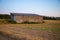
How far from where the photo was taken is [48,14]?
288 centimetres

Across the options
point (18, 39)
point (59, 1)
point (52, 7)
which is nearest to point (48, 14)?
point (52, 7)

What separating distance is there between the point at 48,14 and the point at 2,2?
1.02 m

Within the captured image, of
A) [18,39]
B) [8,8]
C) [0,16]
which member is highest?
[8,8]

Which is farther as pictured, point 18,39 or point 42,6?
point 42,6

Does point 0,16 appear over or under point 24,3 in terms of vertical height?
under

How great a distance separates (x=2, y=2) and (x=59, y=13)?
4.10 ft

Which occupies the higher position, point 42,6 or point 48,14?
point 42,6

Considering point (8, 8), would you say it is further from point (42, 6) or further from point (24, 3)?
point (42, 6)

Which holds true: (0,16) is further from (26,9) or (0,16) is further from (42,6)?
(42,6)

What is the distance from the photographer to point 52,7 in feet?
9.12

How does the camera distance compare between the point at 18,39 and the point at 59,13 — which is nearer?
the point at 18,39

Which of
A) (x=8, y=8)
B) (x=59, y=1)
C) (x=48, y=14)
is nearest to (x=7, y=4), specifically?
(x=8, y=8)

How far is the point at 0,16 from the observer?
2891 millimetres

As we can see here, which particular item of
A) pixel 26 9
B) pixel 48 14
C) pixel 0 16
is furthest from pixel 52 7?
pixel 0 16
